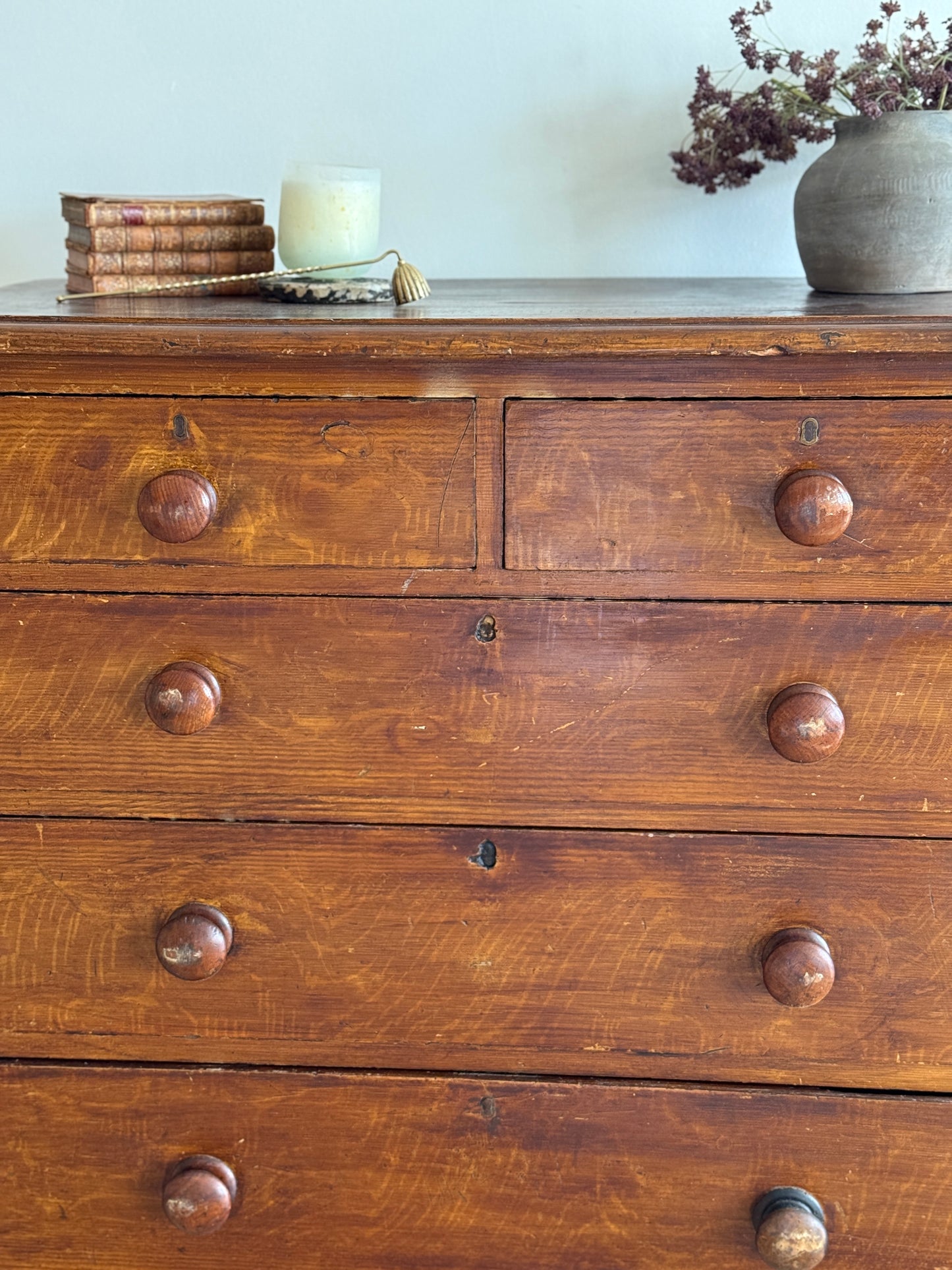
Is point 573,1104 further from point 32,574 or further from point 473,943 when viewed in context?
point 32,574

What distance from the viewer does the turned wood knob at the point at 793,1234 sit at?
0.97m

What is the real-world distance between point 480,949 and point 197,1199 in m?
0.33

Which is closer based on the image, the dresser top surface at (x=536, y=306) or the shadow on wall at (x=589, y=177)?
the dresser top surface at (x=536, y=306)

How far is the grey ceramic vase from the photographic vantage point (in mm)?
1047

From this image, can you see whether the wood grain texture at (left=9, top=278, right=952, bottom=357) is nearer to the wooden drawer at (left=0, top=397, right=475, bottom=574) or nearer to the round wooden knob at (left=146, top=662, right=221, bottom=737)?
the wooden drawer at (left=0, top=397, right=475, bottom=574)

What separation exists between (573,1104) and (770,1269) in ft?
0.76

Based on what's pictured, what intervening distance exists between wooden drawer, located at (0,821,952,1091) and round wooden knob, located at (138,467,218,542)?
26cm

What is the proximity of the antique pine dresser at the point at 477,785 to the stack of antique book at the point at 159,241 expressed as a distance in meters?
0.11

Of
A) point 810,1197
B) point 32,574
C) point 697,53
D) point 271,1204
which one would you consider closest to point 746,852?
point 810,1197

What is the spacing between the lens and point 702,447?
3.00ft

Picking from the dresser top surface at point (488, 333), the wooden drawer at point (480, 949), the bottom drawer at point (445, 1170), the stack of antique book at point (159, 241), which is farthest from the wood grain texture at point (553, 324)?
the bottom drawer at point (445, 1170)

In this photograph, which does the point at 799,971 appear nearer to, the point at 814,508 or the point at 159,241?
the point at 814,508

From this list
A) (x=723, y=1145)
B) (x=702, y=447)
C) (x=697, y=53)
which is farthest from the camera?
(x=697, y=53)

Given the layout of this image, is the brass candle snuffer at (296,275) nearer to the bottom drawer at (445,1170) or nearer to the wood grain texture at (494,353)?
the wood grain texture at (494,353)
